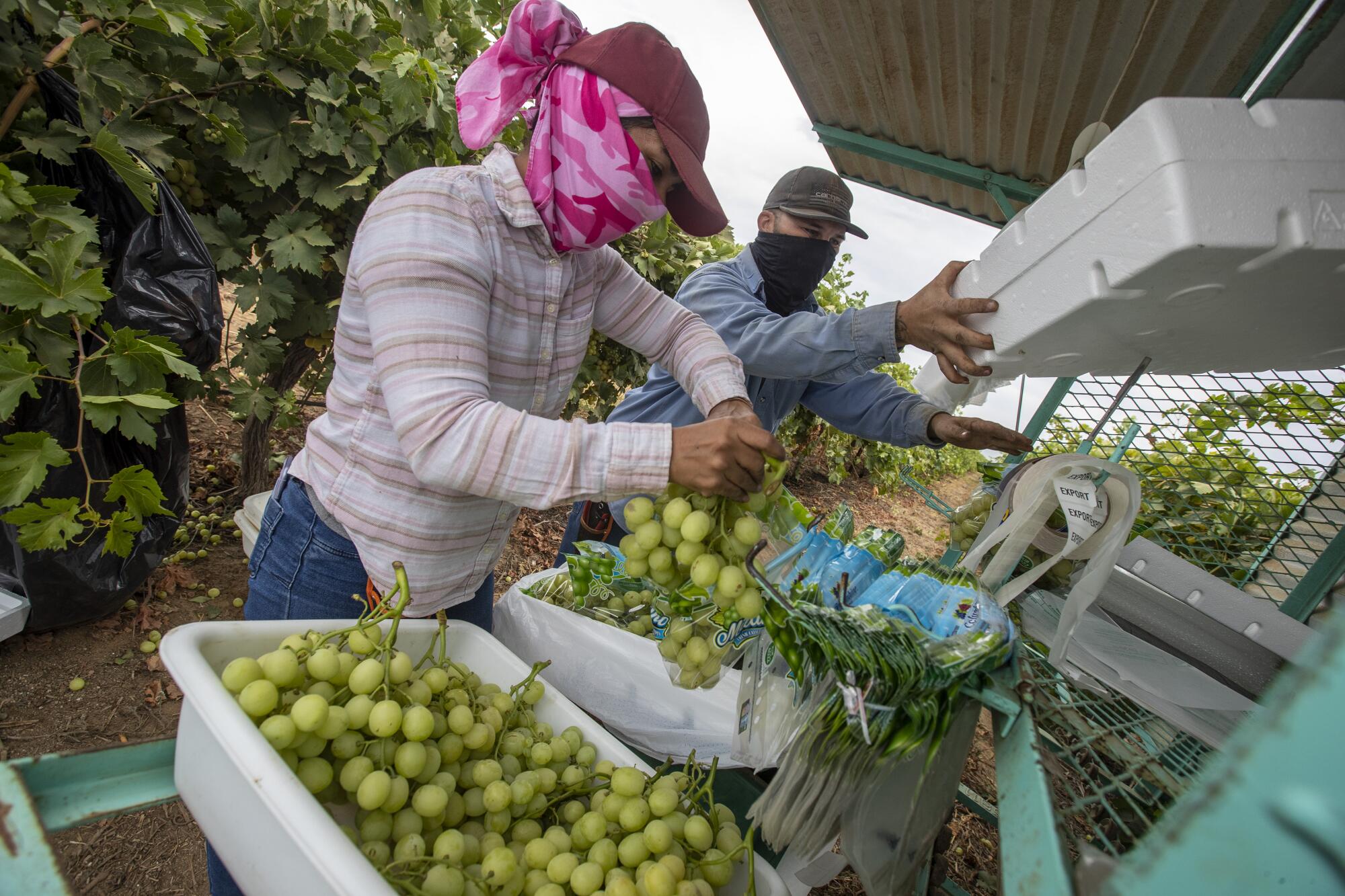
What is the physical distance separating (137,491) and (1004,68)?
2881mm

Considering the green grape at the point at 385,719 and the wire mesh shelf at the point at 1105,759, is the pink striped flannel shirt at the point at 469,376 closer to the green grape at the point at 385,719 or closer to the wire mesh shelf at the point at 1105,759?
the green grape at the point at 385,719

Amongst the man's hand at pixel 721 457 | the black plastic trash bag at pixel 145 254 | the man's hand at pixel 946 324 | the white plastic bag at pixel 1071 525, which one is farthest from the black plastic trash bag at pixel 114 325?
the white plastic bag at pixel 1071 525

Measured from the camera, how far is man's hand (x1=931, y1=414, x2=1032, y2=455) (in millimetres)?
2129

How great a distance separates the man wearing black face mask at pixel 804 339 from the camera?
1888 mm

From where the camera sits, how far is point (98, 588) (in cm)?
254

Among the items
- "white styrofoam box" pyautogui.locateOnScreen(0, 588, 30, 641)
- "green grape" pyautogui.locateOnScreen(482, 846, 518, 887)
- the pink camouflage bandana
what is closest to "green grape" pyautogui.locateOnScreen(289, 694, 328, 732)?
"green grape" pyautogui.locateOnScreen(482, 846, 518, 887)

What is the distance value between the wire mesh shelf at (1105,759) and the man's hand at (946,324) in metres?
0.63

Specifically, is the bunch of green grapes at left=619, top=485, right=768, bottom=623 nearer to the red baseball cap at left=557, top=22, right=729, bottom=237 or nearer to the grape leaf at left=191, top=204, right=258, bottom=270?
the red baseball cap at left=557, top=22, right=729, bottom=237

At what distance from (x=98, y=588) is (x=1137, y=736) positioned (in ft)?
11.0

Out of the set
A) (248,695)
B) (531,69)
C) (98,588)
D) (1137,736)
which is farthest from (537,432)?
(98,588)

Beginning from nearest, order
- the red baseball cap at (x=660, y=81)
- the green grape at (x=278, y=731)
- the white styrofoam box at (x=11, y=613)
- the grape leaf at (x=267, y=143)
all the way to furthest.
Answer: the green grape at (x=278, y=731) → the red baseball cap at (x=660, y=81) → the white styrofoam box at (x=11, y=613) → the grape leaf at (x=267, y=143)

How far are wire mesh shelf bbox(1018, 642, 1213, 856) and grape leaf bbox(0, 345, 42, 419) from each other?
237cm

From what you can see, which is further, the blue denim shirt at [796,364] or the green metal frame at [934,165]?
the green metal frame at [934,165]

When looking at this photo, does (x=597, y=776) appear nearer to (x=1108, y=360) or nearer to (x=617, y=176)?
(x=617, y=176)
